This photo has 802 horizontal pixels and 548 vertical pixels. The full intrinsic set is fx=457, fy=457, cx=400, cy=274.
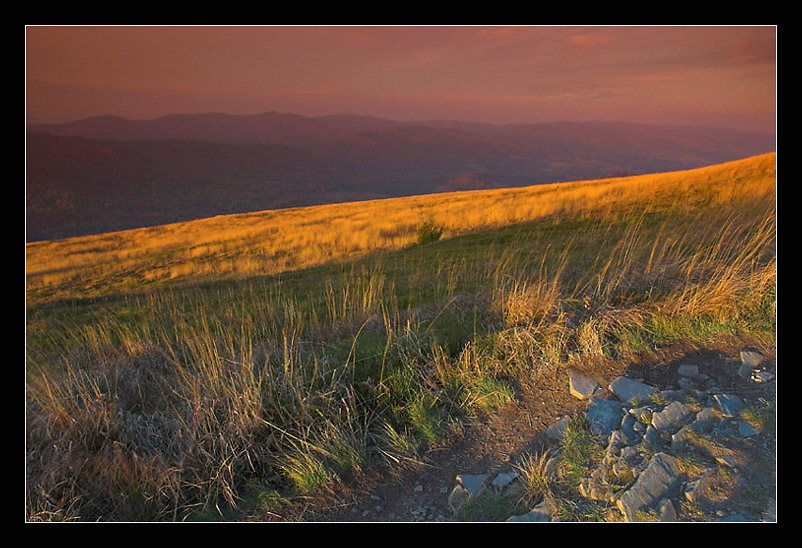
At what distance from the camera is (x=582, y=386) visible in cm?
362

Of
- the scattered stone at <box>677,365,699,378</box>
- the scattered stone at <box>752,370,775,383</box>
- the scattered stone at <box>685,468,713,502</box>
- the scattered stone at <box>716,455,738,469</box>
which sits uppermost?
the scattered stone at <box>752,370,775,383</box>

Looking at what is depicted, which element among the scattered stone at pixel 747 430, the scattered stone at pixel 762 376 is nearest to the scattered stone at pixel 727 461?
the scattered stone at pixel 747 430

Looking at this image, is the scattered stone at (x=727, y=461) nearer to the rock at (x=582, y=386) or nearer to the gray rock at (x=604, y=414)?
the gray rock at (x=604, y=414)

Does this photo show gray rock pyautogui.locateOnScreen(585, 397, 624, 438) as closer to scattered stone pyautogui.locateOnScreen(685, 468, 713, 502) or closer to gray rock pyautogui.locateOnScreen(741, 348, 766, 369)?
scattered stone pyautogui.locateOnScreen(685, 468, 713, 502)

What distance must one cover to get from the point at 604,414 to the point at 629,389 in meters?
0.49

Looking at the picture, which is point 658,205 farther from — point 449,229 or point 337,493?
point 337,493

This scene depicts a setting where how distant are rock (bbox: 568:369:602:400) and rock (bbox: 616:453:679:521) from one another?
953 mm

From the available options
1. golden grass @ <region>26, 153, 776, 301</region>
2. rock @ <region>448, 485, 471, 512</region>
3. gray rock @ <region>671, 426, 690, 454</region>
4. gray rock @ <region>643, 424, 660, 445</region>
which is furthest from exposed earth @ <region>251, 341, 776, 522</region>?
golden grass @ <region>26, 153, 776, 301</region>

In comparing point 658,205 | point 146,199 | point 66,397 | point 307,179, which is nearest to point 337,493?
point 66,397

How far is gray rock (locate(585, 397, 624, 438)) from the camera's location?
3.04m

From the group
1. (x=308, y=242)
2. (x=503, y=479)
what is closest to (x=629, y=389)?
(x=503, y=479)

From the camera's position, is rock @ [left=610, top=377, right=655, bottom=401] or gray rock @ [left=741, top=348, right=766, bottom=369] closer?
rock @ [left=610, top=377, right=655, bottom=401]

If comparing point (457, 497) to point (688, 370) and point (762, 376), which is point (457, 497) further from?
point (762, 376)

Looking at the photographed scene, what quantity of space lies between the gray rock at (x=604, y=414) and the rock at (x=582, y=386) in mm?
131
